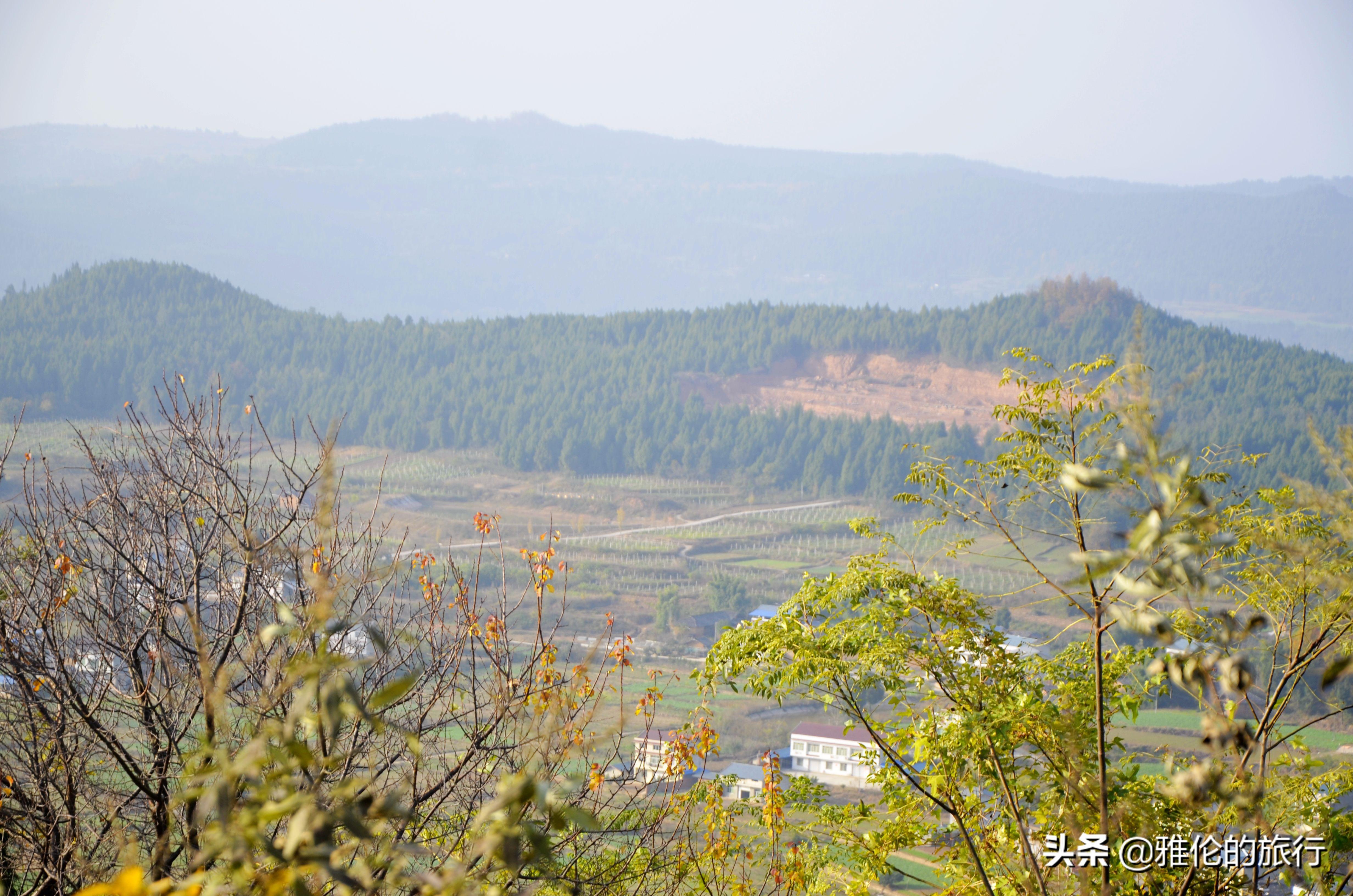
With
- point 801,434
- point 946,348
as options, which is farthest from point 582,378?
point 946,348

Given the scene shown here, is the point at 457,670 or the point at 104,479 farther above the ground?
the point at 104,479

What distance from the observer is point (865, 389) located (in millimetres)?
85500

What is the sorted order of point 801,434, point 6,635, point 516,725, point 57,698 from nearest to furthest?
point 6,635
point 57,698
point 516,725
point 801,434

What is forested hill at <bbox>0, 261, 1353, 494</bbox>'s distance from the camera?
69.5 m

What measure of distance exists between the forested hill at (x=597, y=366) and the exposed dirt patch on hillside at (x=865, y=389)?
3.65 ft

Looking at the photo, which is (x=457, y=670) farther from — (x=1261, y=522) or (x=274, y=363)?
(x=274, y=363)

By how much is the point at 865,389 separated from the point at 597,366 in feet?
78.6

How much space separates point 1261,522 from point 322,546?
14.6 feet

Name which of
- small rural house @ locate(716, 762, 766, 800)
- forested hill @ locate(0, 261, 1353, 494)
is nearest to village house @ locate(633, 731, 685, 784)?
small rural house @ locate(716, 762, 766, 800)

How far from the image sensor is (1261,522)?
15.1 feet

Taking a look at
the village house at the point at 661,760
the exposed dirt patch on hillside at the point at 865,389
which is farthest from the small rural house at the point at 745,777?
the exposed dirt patch on hillside at the point at 865,389

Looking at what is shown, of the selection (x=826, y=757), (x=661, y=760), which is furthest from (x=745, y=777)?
(x=661, y=760)

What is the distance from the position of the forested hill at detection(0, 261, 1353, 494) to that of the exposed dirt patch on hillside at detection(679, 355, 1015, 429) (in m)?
1.11

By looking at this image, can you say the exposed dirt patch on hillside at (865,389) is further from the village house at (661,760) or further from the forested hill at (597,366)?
the village house at (661,760)
